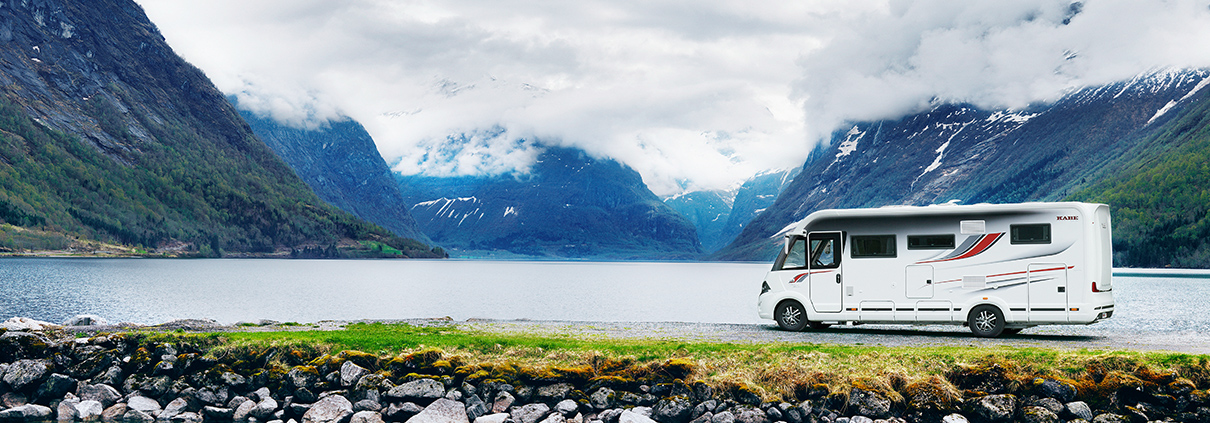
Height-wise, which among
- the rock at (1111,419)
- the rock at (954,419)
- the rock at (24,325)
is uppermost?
the rock at (24,325)

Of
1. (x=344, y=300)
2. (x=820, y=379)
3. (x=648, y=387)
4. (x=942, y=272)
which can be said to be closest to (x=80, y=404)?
(x=648, y=387)

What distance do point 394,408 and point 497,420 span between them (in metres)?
2.94

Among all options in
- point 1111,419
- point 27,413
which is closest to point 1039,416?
point 1111,419

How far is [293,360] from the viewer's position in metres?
21.3

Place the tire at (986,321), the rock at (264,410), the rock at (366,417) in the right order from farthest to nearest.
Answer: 1. the tire at (986,321)
2. the rock at (264,410)
3. the rock at (366,417)

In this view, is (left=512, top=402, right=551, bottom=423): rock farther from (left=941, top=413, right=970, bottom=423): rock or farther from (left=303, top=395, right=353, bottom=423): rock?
(left=941, top=413, right=970, bottom=423): rock

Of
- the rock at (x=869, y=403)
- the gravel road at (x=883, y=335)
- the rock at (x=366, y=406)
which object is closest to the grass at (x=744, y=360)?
the rock at (x=869, y=403)

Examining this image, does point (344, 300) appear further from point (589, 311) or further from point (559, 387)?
point (559, 387)

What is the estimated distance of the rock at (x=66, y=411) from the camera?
2019 cm

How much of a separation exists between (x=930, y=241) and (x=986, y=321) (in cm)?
312

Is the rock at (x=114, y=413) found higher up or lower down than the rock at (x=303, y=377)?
lower down

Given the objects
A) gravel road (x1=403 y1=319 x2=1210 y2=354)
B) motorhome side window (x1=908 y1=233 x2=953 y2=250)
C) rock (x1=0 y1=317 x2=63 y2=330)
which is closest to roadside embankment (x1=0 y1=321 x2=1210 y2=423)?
gravel road (x1=403 y1=319 x2=1210 y2=354)

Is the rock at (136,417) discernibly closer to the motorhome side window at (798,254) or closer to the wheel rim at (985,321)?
the motorhome side window at (798,254)

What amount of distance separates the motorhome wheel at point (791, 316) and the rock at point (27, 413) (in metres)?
22.4
